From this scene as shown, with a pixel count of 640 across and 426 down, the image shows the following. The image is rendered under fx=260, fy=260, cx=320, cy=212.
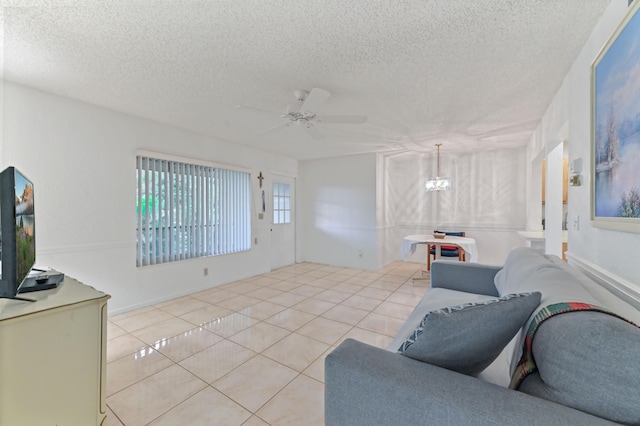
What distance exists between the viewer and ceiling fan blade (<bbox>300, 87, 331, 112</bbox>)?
6.77 ft

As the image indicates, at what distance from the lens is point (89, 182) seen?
282 cm

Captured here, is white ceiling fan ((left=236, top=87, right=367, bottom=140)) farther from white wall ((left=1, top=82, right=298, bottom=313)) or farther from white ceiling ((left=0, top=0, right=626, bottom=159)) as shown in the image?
white wall ((left=1, top=82, right=298, bottom=313))

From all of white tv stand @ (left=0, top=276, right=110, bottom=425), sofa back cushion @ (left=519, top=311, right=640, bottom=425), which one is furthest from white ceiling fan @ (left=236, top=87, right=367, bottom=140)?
sofa back cushion @ (left=519, top=311, right=640, bottom=425)

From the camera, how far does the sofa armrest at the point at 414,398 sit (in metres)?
0.69

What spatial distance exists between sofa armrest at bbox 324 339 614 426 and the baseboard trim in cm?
95

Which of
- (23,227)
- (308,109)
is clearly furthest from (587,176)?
A: (23,227)

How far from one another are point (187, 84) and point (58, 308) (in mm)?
1974

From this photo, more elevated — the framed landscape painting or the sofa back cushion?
the framed landscape painting

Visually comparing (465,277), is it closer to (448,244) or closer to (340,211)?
(448,244)

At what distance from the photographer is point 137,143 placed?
319 cm

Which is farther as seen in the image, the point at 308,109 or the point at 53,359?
Result: the point at 308,109

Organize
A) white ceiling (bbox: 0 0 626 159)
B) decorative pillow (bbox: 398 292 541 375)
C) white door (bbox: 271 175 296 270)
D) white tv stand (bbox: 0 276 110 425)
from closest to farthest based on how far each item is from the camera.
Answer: decorative pillow (bbox: 398 292 541 375) → white tv stand (bbox: 0 276 110 425) → white ceiling (bbox: 0 0 626 159) → white door (bbox: 271 175 296 270)

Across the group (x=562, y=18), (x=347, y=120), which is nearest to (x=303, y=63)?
(x=347, y=120)

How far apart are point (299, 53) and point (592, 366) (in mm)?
2152
